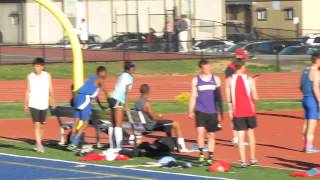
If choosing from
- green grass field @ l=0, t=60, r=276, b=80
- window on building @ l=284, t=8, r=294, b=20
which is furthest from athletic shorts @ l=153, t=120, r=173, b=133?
window on building @ l=284, t=8, r=294, b=20

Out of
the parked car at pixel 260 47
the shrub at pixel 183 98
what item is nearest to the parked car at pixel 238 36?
the parked car at pixel 260 47

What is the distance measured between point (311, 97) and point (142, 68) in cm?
2410

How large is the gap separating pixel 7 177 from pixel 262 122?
35.5 feet

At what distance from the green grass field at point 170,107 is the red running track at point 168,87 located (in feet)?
6.56

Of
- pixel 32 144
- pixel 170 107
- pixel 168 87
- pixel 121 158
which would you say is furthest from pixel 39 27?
pixel 121 158

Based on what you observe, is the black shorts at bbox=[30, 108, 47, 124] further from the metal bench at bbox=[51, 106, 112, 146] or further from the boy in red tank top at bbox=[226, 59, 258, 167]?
the boy in red tank top at bbox=[226, 59, 258, 167]

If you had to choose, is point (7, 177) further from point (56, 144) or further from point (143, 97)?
point (56, 144)

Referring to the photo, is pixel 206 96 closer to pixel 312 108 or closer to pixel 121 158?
pixel 121 158

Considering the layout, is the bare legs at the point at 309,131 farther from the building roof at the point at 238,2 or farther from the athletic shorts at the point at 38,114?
the building roof at the point at 238,2

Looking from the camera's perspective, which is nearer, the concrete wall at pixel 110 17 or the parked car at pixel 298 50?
the parked car at pixel 298 50

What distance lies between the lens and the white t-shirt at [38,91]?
16.8 meters

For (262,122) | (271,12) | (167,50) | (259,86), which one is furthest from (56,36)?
(262,122)

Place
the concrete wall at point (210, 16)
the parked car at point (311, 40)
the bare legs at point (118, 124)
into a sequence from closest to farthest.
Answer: the bare legs at point (118, 124), the parked car at point (311, 40), the concrete wall at point (210, 16)

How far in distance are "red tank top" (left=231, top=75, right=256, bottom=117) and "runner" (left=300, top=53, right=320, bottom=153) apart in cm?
219
